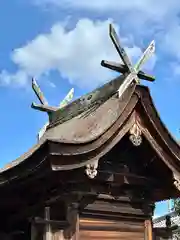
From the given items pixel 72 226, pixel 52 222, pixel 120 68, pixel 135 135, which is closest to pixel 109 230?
pixel 72 226

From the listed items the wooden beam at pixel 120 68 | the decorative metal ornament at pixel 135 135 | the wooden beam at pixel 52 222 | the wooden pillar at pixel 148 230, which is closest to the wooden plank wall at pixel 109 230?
the wooden pillar at pixel 148 230

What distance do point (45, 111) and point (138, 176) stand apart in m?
2.15

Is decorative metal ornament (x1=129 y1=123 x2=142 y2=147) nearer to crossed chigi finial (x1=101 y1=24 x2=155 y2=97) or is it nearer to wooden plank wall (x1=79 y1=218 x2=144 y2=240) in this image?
crossed chigi finial (x1=101 y1=24 x2=155 y2=97)

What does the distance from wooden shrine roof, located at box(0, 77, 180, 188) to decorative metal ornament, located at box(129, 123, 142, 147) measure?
0.05m

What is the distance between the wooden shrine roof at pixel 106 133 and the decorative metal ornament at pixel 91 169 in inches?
2.1

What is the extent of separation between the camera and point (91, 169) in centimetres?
536

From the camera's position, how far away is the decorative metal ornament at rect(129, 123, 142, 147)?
18.7 ft

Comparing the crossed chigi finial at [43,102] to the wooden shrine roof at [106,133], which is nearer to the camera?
the wooden shrine roof at [106,133]

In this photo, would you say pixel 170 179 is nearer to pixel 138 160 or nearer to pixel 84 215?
pixel 138 160

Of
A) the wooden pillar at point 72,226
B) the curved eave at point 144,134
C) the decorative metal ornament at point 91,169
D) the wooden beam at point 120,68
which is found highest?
the wooden beam at point 120,68

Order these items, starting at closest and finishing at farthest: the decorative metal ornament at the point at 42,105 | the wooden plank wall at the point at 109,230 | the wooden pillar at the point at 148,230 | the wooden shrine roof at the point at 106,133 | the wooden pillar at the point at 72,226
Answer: the wooden shrine roof at the point at 106,133 < the wooden pillar at the point at 72,226 < the wooden plank wall at the point at 109,230 < the wooden pillar at the point at 148,230 < the decorative metal ornament at the point at 42,105

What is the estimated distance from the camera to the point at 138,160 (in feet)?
20.5

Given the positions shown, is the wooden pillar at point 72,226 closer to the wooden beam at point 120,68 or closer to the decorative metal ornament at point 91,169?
the decorative metal ornament at point 91,169

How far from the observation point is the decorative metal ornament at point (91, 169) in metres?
5.33
